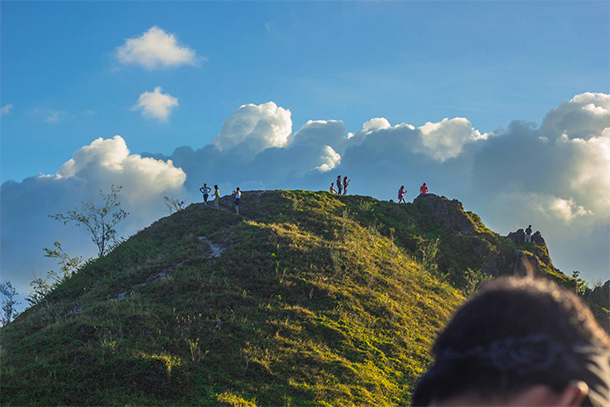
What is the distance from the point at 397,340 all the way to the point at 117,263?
19399 millimetres


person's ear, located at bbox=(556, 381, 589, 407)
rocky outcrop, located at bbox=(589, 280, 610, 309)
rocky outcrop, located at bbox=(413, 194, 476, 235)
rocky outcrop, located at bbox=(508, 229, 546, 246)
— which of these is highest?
rocky outcrop, located at bbox=(413, 194, 476, 235)

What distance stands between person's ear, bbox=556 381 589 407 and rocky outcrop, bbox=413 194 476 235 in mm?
37789

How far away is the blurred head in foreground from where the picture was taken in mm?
1085

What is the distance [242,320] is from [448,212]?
29.0m

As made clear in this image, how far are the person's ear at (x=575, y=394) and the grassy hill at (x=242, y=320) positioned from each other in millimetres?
10803

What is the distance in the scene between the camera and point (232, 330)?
564 inches

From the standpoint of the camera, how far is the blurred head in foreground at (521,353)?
1085 millimetres

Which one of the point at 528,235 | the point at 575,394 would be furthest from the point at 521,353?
the point at 528,235

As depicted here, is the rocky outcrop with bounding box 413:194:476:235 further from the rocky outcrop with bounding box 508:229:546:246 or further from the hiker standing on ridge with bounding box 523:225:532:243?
the hiker standing on ridge with bounding box 523:225:532:243

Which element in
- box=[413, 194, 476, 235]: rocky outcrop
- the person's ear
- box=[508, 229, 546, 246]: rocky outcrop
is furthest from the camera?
box=[508, 229, 546, 246]: rocky outcrop

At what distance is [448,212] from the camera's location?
3894cm

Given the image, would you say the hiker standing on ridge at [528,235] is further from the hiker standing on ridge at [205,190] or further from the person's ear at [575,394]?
the person's ear at [575,394]

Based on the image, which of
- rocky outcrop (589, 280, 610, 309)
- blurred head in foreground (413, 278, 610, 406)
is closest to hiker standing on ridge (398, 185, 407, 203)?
rocky outcrop (589, 280, 610, 309)

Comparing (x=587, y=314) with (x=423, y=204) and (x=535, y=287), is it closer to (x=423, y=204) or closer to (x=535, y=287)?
(x=535, y=287)
